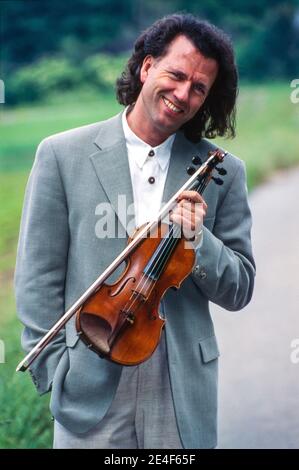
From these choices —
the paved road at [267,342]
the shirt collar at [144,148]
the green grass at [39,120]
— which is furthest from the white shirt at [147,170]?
the green grass at [39,120]

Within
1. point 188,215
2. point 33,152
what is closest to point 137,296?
point 188,215

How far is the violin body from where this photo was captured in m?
2.65

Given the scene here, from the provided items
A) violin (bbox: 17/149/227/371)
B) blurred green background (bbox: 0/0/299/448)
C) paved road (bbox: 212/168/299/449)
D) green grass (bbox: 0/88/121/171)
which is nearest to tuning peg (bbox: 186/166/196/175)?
violin (bbox: 17/149/227/371)

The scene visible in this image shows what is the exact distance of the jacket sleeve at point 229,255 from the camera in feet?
9.02

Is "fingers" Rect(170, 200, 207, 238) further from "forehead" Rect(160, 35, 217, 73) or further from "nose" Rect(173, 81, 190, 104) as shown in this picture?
"forehead" Rect(160, 35, 217, 73)

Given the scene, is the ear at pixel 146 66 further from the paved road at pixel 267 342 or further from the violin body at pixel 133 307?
the paved road at pixel 267 342

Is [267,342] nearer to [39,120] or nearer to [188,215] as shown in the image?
[39,120]

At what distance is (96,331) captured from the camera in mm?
2666

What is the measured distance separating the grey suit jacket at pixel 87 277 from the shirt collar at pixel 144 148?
30 mm

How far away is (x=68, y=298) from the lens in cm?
280

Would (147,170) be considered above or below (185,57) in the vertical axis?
below

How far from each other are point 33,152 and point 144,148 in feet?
11.0

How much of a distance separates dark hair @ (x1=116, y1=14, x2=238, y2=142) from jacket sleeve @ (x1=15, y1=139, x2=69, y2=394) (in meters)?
0.37

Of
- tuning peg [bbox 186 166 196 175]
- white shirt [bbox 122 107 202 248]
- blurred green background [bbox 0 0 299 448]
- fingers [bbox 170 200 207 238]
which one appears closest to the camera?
fingers [bbox 170 200 207 238]
